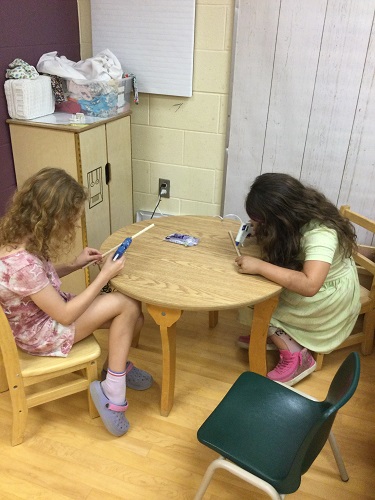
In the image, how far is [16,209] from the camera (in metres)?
1.43

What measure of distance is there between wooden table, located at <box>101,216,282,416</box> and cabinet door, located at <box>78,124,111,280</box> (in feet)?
1.46

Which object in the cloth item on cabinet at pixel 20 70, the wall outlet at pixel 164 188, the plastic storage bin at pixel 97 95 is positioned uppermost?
the cloth item on cabinet at pixel 20 70

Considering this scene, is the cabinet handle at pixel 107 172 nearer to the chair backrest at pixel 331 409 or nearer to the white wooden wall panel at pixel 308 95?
the white wooden wall panel at pixel 308 95

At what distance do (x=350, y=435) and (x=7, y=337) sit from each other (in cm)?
130

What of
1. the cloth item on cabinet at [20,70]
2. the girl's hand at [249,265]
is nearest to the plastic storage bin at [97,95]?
the cloth item on cabinet at [20,70]

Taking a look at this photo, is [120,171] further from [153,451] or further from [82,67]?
[153,451]

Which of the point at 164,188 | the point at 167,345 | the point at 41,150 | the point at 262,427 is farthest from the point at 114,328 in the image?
the point at 164,188

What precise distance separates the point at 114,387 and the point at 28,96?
54.9 inches

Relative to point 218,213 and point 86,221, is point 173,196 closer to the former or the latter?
point 218,213

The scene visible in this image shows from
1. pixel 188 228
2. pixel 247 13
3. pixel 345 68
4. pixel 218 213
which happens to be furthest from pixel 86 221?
pixel 345 68

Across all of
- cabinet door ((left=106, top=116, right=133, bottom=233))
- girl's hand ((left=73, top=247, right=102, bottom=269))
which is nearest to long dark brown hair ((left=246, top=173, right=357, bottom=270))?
girl's hand ((left=73, top=247, right=102, bottom=269))

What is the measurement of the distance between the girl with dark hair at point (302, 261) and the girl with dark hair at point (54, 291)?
1.65ft

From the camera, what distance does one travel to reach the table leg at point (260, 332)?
168 cm

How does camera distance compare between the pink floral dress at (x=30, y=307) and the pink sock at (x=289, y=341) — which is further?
the pink sock at (x=289, y=341)
